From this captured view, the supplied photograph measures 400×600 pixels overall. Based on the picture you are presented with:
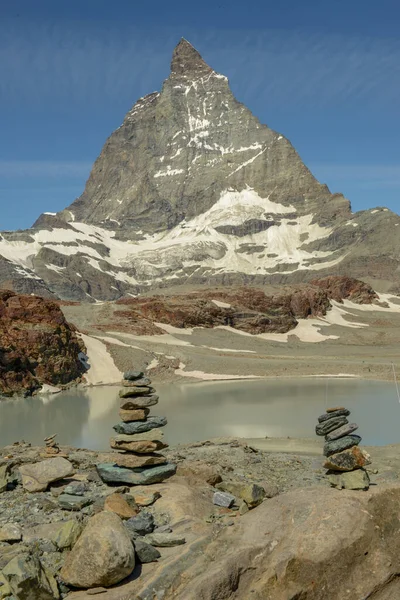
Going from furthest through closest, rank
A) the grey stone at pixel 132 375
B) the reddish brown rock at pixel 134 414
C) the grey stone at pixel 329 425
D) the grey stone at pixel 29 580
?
the grey stone at pixel 132 375 → the reddish brown rock at pixel 134 414 → the grey stone at pixel 329 425 → the grey stone at pixel 29 580

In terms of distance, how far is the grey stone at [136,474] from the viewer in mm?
14328

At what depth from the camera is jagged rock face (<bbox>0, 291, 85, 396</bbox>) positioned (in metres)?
58.8

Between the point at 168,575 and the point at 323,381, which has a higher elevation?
the point at 168,575

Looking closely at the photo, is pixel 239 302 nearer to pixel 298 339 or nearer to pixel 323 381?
pixel 298 339

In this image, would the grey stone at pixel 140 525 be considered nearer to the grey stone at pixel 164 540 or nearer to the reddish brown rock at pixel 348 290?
the grey stone at pixel 164 540

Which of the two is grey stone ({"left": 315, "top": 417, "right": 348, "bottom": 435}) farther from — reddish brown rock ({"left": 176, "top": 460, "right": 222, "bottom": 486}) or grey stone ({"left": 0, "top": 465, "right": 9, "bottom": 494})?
grey stone ({"left": 0, "top": 465, "right": 9, "bottom": 494})

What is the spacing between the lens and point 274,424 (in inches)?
1500

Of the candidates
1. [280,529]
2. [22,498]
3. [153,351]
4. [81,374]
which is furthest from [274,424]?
[153,351]

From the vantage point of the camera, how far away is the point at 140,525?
10797 mm

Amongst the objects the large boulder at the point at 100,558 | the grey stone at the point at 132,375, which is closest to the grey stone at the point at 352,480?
the large boulder at the point at 100,558

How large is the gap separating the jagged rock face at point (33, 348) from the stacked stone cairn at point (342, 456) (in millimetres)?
47528

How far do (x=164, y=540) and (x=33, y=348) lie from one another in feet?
180

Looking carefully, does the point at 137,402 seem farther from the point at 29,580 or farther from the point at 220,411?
the point at 220,411

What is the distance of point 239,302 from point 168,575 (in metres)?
113
